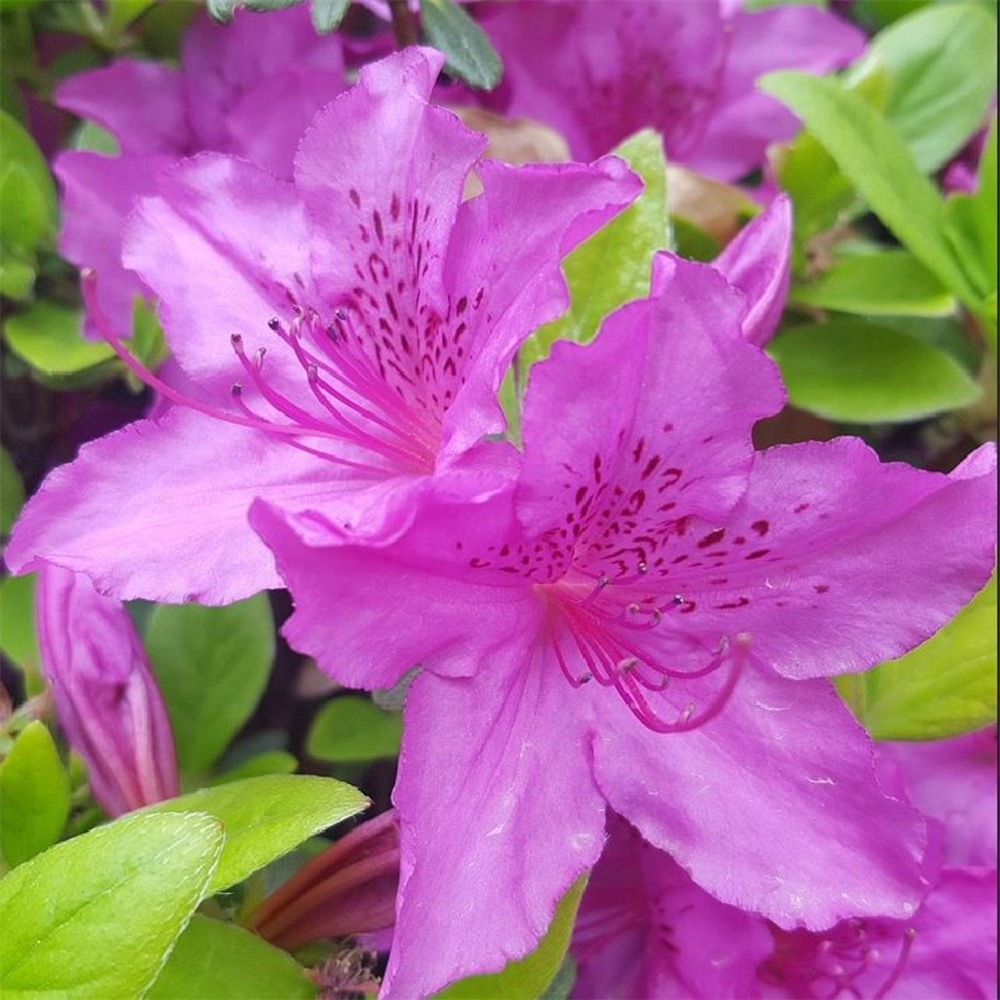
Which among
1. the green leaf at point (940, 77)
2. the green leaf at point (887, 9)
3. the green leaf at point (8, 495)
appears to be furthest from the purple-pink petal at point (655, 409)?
the green leaf at point (887, 9)

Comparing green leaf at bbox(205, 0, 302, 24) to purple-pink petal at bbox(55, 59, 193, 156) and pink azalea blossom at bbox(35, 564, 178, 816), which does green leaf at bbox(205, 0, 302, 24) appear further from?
pink azalea blossom at bbox(35, 564, 178, 816)

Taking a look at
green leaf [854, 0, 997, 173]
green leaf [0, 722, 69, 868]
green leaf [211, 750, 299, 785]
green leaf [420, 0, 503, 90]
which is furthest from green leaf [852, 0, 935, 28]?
green leaf [0, 722, 69, 868]

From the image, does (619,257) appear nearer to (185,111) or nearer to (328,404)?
(328,404)

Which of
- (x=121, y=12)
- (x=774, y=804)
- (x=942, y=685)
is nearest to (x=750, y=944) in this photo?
(x=774, y=804)

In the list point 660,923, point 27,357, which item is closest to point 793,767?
point 660,923

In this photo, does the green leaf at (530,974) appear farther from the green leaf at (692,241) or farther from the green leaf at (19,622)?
the green leaf at (692,241)

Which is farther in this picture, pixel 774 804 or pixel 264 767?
pixel 264 767
